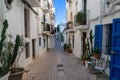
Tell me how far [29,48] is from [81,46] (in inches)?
191

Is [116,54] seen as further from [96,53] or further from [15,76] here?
[15,76]

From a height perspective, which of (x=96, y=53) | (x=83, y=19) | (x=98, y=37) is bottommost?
(x=96, y=53)

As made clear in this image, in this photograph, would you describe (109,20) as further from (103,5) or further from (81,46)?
(81,46)

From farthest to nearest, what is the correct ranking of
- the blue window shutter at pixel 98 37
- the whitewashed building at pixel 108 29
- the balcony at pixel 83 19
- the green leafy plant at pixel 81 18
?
the green leafy plant at pixel 81 18 < the balcony at pixel 83 19 < the blue window shutter at pixel 98 37 < the whitewashed building at pixel 108 29

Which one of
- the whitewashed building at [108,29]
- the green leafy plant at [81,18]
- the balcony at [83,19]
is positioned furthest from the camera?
the green leafy plant at [81,18]

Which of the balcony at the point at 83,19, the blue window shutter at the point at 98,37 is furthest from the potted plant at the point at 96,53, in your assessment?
the balcony at the point at 83,19

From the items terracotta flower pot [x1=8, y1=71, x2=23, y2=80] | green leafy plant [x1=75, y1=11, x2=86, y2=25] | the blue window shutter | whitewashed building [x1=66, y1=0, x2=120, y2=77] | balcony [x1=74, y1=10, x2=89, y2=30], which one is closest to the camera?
terracotta flower pot [x1=8, y1=71, x2=23, y2=80]

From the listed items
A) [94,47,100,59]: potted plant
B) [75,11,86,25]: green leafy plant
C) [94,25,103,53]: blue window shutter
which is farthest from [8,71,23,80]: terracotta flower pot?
[75,11,86,25]: green leafy plant

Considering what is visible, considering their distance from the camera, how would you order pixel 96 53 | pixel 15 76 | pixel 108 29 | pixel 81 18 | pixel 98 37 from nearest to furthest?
1. pixel 15 76
2. pixel 108 29
3. pixel 96 53
4. pixel 98 37
5. pixel 81 18

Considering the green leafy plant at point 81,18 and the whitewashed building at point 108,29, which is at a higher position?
the green leafy plant at point 81,18

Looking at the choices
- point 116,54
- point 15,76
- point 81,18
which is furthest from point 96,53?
point 15,76

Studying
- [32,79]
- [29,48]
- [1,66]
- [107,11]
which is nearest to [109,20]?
[107,11]

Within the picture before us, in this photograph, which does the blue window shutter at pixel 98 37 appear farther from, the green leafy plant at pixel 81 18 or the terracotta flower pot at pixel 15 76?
the terracotta flower pot at pixel 15 76

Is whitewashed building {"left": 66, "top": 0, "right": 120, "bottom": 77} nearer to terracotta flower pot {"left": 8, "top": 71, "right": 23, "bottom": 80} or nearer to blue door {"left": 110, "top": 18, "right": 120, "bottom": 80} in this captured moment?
blue door {"left": 110, "top": 18, "right": 120, "bottom": 80}
